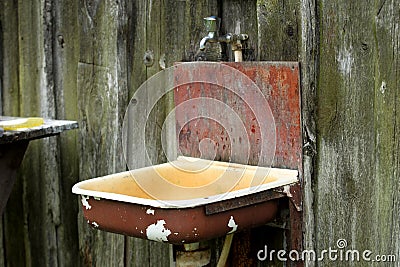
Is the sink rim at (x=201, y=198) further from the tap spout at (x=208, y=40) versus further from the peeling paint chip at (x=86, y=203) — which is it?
the tap spout at (x=208, y=40)

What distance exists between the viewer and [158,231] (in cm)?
225

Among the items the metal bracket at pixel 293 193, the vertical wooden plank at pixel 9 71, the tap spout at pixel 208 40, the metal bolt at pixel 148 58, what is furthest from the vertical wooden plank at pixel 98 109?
the metal bracket at pixel 293 193

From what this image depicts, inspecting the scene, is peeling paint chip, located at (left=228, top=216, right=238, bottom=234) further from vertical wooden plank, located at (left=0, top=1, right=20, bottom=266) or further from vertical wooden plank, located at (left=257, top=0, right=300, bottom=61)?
vertical wooden plank, located at (left=0, top=1, right=20, bottom=266)

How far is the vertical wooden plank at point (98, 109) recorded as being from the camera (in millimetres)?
3086

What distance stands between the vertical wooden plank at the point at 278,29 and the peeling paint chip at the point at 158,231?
77 cm

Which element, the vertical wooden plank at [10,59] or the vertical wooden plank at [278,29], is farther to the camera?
the vertical wooden plank at [10,59]

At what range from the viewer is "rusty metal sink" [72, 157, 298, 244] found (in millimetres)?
2236

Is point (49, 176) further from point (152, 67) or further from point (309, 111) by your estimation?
point (309, 111)

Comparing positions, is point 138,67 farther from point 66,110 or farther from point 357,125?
point 357,125

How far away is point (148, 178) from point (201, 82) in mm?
422

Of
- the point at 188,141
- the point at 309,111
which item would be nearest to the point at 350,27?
the point at 309,111

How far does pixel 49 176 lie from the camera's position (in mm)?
3381

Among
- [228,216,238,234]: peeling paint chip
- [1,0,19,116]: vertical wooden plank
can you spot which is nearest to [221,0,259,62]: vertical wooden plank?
[228,216,238,234]: peeling paint chip

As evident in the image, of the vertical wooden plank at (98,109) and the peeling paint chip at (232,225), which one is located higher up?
the vertical wooden plank at (98,109)
